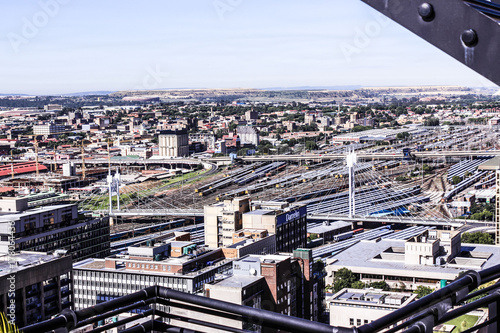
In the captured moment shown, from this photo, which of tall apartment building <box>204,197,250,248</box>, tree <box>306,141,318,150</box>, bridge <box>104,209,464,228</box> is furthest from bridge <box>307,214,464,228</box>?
tree <box>306,141,318,150</box>

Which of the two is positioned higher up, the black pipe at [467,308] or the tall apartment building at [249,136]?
the black pipe at [467,308]

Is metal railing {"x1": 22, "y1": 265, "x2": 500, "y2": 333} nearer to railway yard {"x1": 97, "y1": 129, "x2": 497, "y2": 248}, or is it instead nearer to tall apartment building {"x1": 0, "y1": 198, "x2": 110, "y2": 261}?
tall apartment building {"x1": 0, "y1": 198, "x2": 110, "y2": 261}

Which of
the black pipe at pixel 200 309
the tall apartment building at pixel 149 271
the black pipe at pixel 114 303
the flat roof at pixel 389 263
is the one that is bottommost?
the flat roof at pixel 389 263

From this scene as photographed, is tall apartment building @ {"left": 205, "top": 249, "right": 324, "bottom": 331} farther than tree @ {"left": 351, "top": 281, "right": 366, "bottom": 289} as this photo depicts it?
No

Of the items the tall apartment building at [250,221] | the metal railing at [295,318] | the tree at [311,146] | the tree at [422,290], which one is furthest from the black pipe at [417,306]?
the tree at [311,146]

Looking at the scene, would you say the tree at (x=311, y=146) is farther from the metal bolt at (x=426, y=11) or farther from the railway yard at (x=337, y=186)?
the metal bolt at (x=426, y=11)

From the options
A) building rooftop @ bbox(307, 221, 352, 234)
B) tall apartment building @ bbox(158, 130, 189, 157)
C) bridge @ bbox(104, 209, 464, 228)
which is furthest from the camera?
tall apartment building @ bbox(158, 130, 189, 157)

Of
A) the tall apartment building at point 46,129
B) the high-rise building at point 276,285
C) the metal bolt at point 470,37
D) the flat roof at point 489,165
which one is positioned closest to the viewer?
the metal bolt at point 470,37
